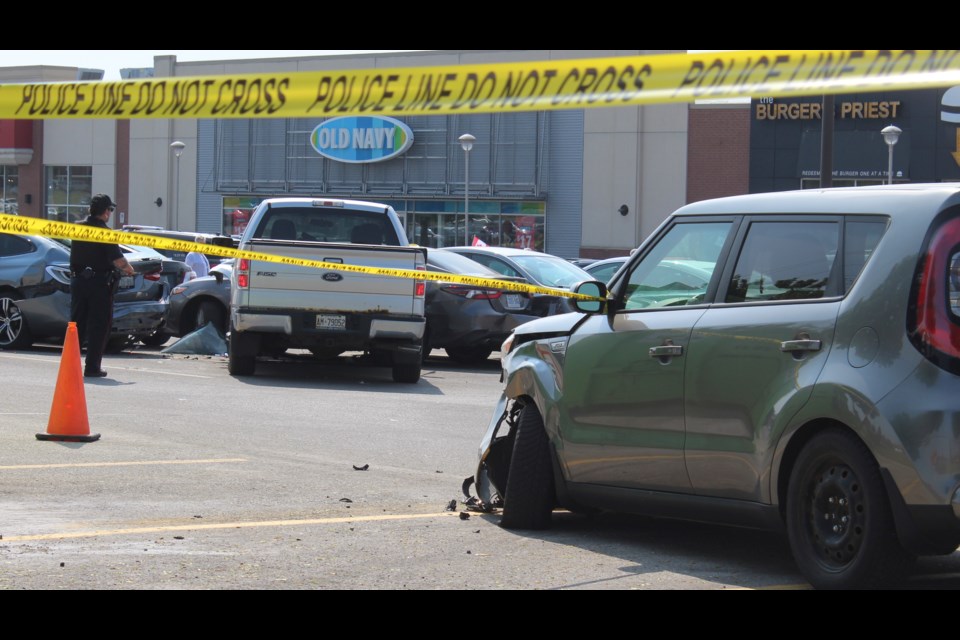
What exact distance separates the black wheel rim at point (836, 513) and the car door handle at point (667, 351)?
0.97 m

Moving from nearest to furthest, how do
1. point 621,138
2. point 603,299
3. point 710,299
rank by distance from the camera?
point 710,299, point 603,299, point 621,138

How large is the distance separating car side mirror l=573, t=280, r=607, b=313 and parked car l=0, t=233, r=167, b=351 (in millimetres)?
11763

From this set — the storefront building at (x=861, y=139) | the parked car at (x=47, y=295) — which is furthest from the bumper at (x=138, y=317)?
the storefront building at (x=861, y=139)

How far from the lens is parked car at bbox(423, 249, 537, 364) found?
17.5 m

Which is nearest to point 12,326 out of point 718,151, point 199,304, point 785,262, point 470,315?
point 199,304

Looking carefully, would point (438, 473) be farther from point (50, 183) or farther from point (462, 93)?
point (50, 183)

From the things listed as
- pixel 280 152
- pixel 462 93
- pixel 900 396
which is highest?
pixel 280 152

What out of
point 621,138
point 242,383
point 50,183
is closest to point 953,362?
point 242,383

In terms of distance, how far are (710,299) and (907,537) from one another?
1568 millimetres

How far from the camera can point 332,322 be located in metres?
15.1

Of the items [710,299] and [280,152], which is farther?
[280,152]

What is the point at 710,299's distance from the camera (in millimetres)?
6285

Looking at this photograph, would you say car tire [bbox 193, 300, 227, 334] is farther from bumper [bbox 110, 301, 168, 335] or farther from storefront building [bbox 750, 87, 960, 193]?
storefront building [bbox 750, 87, 960, 193]

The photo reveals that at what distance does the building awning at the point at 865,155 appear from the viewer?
4497 centimetres
